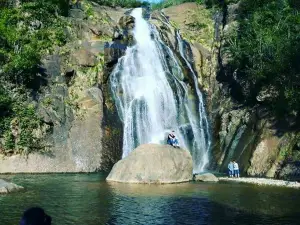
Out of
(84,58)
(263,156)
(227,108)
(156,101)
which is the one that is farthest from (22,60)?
(263,156)

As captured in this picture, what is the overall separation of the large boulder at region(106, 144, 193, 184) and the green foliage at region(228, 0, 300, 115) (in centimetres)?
1080

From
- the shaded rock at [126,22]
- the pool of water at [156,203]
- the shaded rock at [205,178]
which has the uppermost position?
the shaded rock at [126,22]

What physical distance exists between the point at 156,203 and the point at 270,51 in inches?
902

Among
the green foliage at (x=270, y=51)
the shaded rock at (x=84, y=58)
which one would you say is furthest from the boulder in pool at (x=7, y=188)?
the shaded rock at (x=84, y=58)

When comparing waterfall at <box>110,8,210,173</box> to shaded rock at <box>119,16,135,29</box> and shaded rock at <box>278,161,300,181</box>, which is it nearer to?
shaded rock at <box>119,16,135,29</box>

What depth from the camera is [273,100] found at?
35656 mm

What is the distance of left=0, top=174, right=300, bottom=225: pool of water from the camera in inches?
623

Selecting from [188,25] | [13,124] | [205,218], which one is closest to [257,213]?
[205,218]

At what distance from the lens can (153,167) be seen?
27.0m

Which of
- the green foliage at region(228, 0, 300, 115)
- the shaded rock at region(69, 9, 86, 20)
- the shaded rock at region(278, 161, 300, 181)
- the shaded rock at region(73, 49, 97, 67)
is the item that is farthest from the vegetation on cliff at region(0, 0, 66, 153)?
the shaded rock at region(278, 161, 300, 181)

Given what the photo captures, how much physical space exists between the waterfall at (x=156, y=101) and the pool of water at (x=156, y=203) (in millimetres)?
12802

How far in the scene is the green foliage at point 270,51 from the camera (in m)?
33.7

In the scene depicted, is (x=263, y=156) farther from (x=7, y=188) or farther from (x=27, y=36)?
(x=27, y=36)

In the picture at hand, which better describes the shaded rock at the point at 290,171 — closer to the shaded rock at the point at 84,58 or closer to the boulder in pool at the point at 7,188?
the boulder in pool at the point at 7,188
